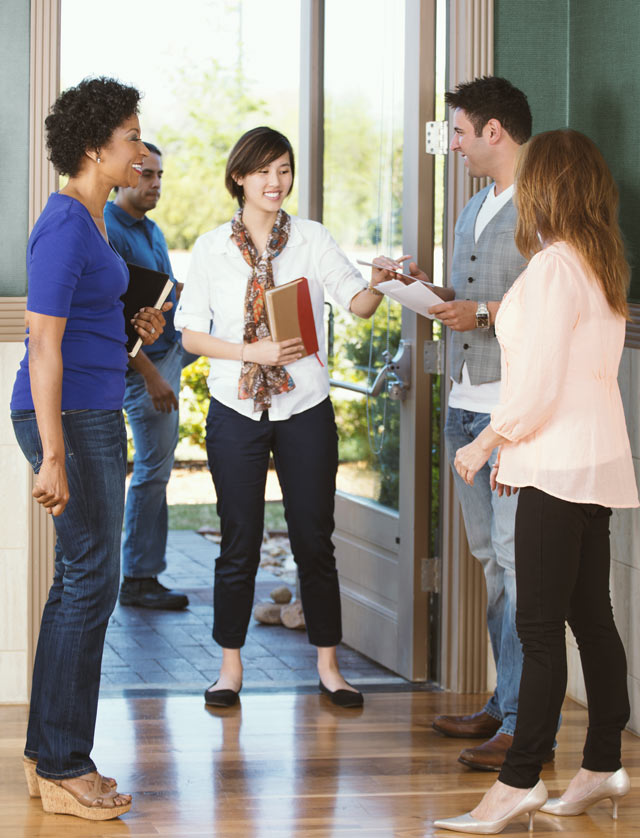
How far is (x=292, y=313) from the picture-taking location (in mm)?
3141

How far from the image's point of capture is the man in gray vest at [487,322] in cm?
294

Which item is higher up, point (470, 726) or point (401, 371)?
point (401, 371)

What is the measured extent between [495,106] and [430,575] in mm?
1459

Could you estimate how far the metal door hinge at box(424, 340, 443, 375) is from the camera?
3510 millimetres

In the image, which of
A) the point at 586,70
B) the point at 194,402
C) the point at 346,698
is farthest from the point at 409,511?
the point at 194,402

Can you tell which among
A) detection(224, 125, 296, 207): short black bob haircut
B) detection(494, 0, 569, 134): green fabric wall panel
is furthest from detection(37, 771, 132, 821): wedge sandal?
detection(494, 0, 569, 134): green fabric wall panel

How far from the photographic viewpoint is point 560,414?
93.4 inches

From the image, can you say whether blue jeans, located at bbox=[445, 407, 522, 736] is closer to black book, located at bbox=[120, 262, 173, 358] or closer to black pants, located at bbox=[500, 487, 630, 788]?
black pants, located at bbox=[500, 487, 630, 788]

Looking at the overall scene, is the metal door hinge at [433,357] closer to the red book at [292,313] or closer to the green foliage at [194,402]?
the red book at [292,313]

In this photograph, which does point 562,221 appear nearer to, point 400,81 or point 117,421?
point 117,421

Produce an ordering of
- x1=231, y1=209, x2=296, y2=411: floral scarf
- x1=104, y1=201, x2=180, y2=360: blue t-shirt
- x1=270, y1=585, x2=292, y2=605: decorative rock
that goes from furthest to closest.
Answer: x1=270, y1=585, x2=292, y2=605: decorative rock, x1=104, y1=201, x2=180, y2=360: blue t-shirt, x1=231, y1=209, x2=296, y2=411: floral scarf

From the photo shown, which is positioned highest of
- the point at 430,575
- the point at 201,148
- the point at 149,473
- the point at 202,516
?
the point at 201,148

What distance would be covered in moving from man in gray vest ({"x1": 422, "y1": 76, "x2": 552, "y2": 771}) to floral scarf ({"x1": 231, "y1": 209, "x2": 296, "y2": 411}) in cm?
50

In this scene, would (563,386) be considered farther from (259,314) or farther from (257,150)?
(257,150)
